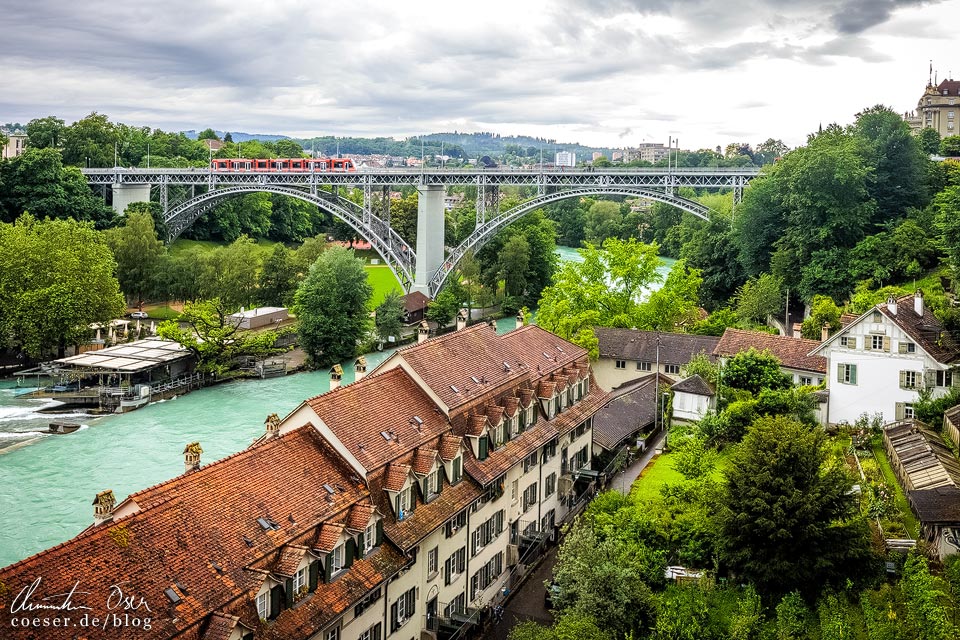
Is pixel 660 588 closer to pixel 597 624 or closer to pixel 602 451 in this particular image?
pixel 597 624

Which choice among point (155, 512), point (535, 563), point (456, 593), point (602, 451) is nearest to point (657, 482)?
point (602, 451)

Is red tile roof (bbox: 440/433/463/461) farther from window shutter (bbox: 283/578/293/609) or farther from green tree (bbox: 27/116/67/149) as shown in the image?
green tree (bbox: 27/116/67/149)

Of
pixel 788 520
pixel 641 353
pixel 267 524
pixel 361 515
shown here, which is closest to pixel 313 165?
pixel 641 353

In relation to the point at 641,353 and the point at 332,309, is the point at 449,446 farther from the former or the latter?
the point at 332,309

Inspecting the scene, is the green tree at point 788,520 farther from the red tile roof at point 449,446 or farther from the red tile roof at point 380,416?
the red tile roof at point 380,416

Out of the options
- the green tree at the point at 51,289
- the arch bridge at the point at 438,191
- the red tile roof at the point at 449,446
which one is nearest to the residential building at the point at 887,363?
the red tile roof at the point at 449,446

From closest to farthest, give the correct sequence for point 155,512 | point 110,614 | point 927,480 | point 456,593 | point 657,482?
point 110,614 < point 155,512 < point 456,593 < point 927,480 < point 657,482

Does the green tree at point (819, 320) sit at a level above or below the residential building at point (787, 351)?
above
